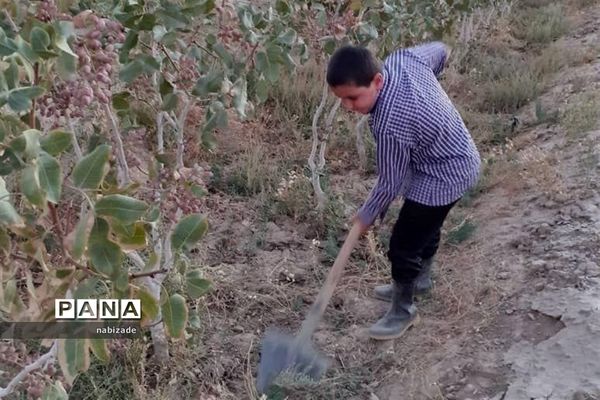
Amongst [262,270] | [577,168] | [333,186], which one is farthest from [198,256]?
[577,168]

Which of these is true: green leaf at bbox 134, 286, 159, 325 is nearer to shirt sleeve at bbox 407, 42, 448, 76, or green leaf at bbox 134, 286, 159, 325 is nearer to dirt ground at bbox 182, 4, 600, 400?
dirt ground at bbox 182, 4, 600, 400

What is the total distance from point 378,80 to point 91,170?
142 centimetres

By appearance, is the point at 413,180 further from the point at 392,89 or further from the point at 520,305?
the point at 520,305

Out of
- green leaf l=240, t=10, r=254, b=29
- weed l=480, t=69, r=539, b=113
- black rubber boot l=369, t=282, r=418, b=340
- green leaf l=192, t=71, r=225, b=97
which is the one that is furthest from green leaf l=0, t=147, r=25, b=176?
weed l=480, t=69, r=539, b=113

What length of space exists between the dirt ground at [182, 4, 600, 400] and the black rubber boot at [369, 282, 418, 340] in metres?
0.05

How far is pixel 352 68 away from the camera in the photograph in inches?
92.4

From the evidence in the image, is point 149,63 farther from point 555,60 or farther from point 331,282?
point 555,60

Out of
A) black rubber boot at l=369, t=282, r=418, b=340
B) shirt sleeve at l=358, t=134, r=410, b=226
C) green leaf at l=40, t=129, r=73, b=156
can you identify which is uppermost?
green leaf at l=40, t=129, r=73, b=156

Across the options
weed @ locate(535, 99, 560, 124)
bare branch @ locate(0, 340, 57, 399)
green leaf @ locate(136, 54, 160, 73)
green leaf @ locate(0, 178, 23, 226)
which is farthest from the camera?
weed @ locate(535, 99, 560, 124)

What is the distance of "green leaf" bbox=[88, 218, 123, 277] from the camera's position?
120cm

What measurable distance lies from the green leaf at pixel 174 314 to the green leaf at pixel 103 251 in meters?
0.25

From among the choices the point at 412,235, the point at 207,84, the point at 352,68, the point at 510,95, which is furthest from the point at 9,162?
the point at 510,95

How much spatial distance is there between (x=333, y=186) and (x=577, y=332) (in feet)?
5.96

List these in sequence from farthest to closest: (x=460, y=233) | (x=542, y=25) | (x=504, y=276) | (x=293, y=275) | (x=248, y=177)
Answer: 1. (x=542, y=25)
2. (x=248, y=177)
3. (x=460, y=233)
4. (x=293, y=275)
5. (x=504, y=276)
